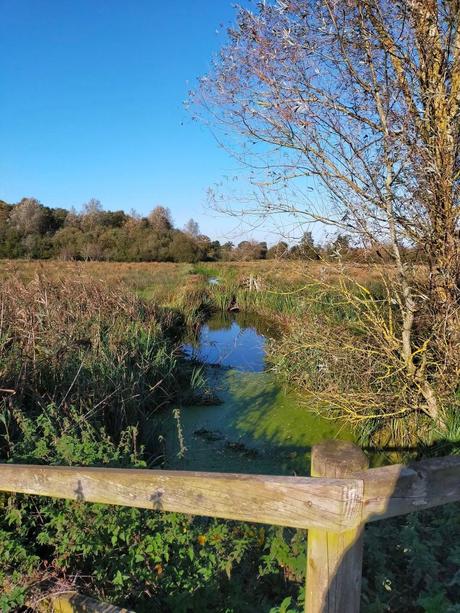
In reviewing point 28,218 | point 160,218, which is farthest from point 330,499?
point 160,218

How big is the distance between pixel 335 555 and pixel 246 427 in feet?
19.2

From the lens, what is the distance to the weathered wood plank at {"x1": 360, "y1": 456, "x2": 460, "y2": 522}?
1.48m

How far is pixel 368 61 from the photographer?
4703 millimetres

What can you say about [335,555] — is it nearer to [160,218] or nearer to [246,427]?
[246,427]

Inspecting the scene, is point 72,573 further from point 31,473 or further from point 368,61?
point 368,61

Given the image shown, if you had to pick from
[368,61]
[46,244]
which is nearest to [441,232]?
[368,61]

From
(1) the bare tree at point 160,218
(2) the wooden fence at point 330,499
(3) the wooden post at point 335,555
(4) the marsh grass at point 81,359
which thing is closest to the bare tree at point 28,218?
(1) the bare tree at point 160,218

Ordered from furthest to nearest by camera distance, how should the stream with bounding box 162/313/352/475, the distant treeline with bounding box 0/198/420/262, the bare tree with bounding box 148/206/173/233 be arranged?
the bare tree with bounding box 148/206/173/233 → the distant treeline with bounding box 0/198/420/262 → the stream with bounding box 162/313/352/475

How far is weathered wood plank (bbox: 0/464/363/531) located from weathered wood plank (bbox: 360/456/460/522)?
5 centimetres

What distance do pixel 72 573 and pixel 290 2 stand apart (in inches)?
206

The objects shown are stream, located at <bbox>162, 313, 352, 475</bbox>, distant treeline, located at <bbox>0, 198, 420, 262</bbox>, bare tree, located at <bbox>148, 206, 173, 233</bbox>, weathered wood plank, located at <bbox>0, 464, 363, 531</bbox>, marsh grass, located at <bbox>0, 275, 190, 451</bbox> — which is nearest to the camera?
weathered wood plank, located at <bbox>0, 464, 363, 531</bbox>

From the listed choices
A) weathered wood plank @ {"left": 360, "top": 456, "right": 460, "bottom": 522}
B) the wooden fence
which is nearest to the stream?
the wooden fence

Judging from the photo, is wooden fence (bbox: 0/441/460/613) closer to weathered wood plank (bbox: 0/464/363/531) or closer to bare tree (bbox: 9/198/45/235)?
weathered wood plank (bbox: 0/464/363/531)

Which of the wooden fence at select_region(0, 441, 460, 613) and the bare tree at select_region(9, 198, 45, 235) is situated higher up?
the bare tree at select_region(9, 198, 45, 235)
